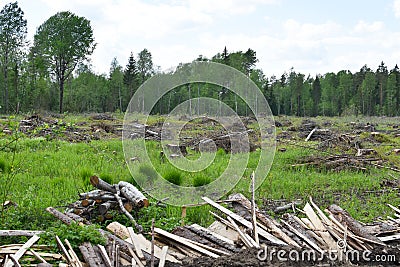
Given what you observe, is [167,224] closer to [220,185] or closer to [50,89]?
[220,185]

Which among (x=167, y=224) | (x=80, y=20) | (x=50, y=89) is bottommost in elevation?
(x=167, y=224)

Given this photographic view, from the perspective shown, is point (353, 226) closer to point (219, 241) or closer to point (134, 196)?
point (219, 241)

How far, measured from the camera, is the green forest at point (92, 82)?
38.1 meters

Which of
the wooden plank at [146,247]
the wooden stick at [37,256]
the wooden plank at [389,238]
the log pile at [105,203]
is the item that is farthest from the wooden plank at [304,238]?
the wooden stick at [37,256]

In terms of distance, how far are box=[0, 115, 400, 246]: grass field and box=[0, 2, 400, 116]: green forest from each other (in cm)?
216

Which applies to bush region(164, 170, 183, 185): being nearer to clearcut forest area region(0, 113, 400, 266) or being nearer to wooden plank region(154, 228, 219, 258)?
clearcut forest area region(0, 113, 400, 266)

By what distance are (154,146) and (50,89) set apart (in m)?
42.5

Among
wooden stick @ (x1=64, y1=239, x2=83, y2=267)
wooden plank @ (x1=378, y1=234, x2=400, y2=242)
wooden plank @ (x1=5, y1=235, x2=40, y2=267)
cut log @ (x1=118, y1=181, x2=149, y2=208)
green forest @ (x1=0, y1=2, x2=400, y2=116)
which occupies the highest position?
green forest @ (x1=0, y1=2, x2=400, y2=116)

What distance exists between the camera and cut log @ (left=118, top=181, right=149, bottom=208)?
6.02m

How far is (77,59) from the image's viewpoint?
39.8 metres

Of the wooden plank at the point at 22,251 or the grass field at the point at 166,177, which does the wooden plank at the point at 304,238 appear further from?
the wooden plank at the point at 22,251

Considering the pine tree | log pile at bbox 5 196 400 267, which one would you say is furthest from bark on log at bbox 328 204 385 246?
the pine tree

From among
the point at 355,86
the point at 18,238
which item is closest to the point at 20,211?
the point at 18,238

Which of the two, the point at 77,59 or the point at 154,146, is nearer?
the point at 154,146
